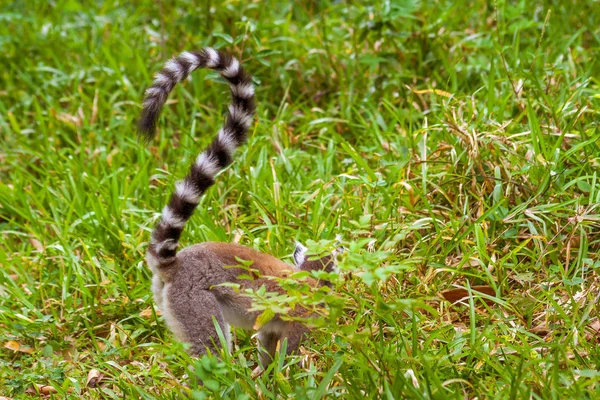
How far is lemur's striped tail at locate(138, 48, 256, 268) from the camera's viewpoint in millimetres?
3668

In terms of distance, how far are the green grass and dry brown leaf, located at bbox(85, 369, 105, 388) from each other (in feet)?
0.08

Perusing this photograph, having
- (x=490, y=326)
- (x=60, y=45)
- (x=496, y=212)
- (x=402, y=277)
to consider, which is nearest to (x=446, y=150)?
(x=496, y=212)

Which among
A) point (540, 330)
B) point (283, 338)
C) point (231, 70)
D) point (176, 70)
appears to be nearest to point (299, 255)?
point (283, 338)

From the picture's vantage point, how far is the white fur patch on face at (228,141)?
3.67 metres

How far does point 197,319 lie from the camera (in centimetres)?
360

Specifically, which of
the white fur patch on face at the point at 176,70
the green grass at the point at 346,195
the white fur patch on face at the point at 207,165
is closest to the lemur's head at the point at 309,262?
the green grass at the point at 346,195

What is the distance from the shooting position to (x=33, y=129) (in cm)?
649

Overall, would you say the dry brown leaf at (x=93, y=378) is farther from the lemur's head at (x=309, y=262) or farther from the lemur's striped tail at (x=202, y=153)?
the lemur's head at (x=309, y=262)

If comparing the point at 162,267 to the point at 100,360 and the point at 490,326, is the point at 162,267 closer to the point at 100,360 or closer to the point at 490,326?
the point at 100,360

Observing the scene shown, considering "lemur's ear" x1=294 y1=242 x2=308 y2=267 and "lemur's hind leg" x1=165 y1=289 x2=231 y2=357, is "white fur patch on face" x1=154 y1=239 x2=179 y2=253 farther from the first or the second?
"lemur's ear" x1=294 y1=242 x2=308 y2=267

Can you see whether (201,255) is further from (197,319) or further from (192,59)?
(192,59)

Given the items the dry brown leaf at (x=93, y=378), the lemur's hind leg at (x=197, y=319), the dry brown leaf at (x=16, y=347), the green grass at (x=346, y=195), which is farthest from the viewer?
the dry brown leaf at (x=16, y=347)

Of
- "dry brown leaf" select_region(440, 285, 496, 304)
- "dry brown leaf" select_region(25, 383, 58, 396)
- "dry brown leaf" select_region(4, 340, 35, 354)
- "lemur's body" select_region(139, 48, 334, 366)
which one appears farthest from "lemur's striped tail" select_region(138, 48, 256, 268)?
"dry brown leaf" select_region(440, 285, 496, 304)

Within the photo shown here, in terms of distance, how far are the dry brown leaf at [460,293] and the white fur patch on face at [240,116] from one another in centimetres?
138
